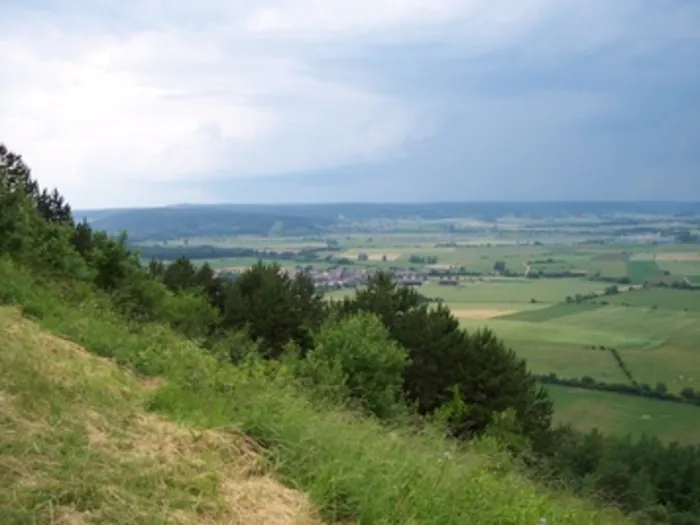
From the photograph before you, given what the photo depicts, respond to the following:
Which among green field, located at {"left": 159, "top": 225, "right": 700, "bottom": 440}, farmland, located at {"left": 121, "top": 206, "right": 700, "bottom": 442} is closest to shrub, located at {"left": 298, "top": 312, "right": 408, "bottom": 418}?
green field, located at {"left": 159, "top": 225, "right": 700, "bottom": 440}

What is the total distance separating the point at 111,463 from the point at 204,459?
0.73 meters

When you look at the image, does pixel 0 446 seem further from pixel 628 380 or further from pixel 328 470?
pixel 628 380

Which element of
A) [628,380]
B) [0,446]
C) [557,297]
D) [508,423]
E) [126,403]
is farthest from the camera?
[557,297]

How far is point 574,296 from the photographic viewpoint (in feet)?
282

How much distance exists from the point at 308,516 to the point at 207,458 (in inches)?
34.6

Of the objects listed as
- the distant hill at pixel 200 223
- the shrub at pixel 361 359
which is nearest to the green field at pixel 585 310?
the distant hill at pixel 200 223

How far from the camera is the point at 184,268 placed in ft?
138

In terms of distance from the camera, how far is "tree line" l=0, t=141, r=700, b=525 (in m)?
17.8

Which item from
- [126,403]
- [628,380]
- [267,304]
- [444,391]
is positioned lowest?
[628,380]

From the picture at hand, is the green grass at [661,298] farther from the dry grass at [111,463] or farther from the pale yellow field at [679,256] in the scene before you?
the dry grass at [111,463]

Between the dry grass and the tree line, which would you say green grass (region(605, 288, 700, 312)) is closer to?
the tree line

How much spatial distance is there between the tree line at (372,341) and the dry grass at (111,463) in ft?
27.8

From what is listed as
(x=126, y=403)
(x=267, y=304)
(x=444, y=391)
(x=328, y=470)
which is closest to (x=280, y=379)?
(x=126, y=403)

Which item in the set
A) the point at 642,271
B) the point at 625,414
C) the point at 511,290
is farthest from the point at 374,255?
the point at 625,414
